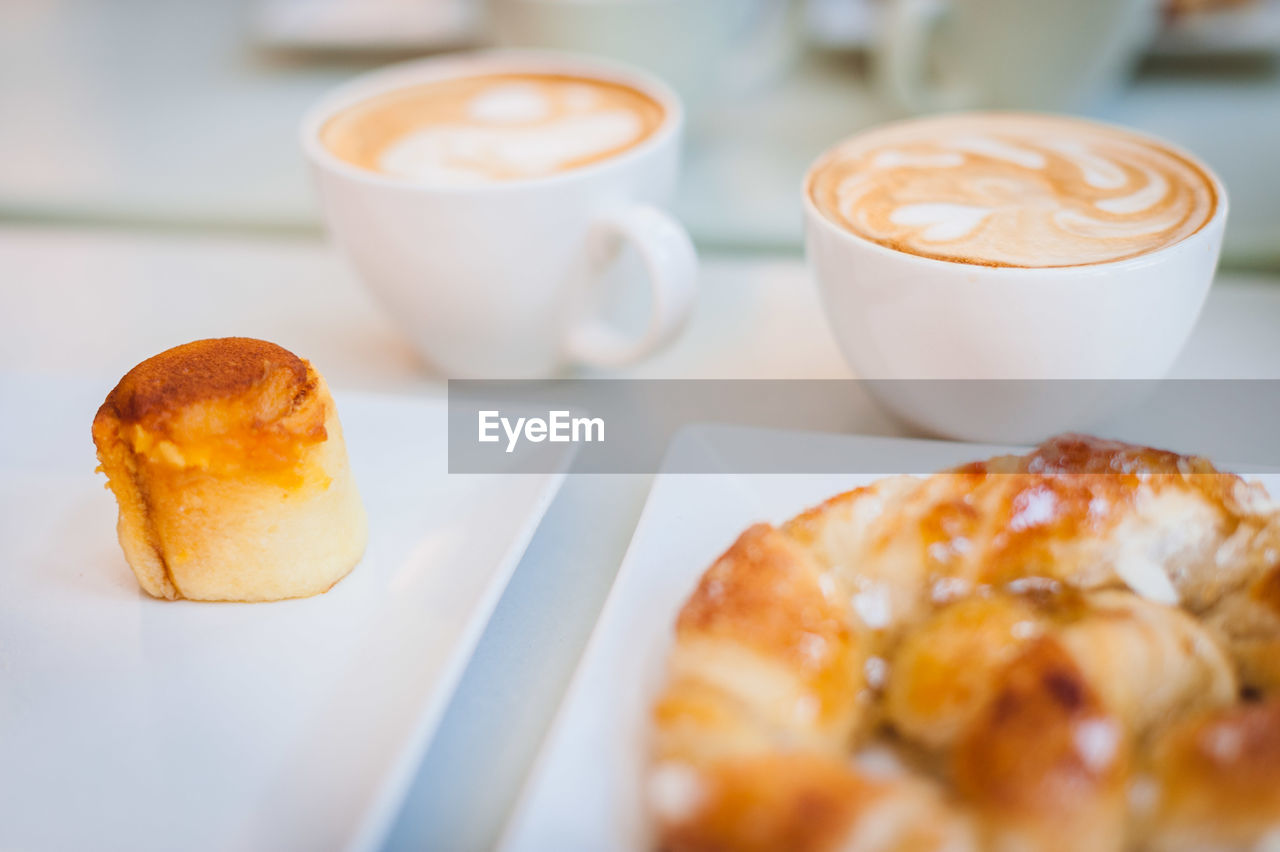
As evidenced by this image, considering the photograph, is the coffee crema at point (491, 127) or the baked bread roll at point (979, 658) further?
the coffee crema at point (491, 127)

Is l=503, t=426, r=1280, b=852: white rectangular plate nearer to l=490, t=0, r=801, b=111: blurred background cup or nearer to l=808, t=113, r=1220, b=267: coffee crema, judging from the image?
l=808, t=113, r=1220, b=267: coffee crema

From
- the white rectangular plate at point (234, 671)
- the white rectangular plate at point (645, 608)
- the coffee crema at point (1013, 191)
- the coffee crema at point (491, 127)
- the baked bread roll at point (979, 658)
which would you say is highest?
the coffee crema at point (1013, 191)

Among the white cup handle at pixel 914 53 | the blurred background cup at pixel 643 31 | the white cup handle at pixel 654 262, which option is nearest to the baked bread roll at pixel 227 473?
the white cup handle at pixel 654 262

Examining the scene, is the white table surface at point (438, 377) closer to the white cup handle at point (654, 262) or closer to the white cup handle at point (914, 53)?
the white cup handle at point (654, 262)

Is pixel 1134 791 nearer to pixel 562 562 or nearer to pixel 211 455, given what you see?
pixel 562 562

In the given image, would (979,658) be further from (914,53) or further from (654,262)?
(914,53)

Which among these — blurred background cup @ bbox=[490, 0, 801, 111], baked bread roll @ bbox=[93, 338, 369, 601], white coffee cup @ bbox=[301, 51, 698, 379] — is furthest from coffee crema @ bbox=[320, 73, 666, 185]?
baked bread roll @ bbox=[93, 338, 369, 601]

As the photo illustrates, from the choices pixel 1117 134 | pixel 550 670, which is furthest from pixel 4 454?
pixel 1117 134
